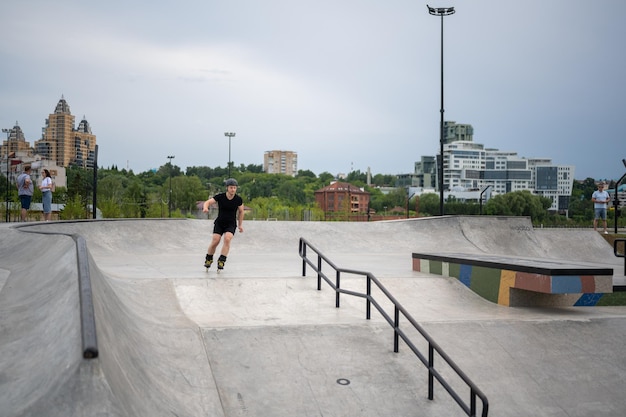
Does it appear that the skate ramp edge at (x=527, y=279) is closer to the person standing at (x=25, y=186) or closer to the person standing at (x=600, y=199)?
the person standing at (x=600, y=199)

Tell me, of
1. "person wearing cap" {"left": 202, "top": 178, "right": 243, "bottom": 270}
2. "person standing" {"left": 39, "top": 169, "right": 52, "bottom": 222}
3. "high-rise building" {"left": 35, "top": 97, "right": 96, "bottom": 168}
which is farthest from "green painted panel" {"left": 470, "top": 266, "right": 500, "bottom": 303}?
"high-rise building" {"left": 35, "top": 97, "right": 96, "bottom": 168}

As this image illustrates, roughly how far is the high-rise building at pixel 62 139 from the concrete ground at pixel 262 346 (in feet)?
438

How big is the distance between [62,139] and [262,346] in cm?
14180

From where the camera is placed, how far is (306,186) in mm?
145375

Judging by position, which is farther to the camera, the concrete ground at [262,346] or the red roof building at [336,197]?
the red roof building at [336,197]

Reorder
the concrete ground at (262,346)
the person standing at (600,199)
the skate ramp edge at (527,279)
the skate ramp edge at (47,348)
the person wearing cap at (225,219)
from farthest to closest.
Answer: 1. the person standing at (600,199)
2. the person wearing cap at (225,219)
3. the skate ramp edge at (527,279)
4. the concrete ground at (262,346)
5. the skate ramp edge at (47,348)

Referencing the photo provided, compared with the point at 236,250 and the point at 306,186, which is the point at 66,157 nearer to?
the point at 306,186

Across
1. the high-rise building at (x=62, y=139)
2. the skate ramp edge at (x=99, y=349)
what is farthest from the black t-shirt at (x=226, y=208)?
the high-rise building at (x=62, y=139)

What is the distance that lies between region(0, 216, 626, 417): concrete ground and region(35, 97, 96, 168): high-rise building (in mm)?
133625

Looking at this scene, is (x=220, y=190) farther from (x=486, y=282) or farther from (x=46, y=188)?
(x=486, y=282)

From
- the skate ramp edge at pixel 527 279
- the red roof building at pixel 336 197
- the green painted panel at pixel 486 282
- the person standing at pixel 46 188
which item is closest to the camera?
the skate ramp edge at pixel 527 279

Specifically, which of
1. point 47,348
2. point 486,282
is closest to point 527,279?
point 486,282

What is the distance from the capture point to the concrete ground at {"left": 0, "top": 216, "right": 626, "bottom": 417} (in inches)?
152

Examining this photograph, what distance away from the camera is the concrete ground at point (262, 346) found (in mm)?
3869
